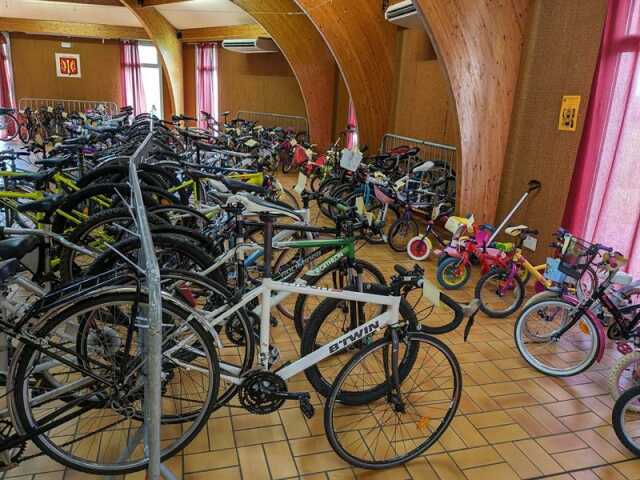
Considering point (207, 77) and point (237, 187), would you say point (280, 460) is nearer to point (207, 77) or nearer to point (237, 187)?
point (237, 187)

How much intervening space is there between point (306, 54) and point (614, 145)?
6.75 metres

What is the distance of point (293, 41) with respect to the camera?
29.8ft

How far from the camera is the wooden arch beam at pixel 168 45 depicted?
11.7 metres

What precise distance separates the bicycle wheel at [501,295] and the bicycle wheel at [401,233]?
1.27 m

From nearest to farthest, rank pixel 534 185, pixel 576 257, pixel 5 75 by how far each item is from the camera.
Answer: pixel 576 257, pixel 534 185, pixel 5 75

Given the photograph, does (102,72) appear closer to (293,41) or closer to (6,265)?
(293,41)

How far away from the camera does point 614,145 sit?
359cm

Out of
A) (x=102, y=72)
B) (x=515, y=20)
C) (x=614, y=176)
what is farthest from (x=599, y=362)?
(x=102, y=72)

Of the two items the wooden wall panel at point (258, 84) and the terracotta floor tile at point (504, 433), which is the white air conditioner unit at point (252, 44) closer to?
the wooden wall panel at point (258, 84)

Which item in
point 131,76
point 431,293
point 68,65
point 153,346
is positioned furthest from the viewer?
point 131,76

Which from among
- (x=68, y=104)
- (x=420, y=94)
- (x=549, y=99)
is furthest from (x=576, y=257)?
(x=68, y=104)

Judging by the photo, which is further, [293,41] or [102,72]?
[102,72]

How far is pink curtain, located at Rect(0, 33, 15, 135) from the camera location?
13.0 m

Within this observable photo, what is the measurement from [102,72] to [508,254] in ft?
45.6
